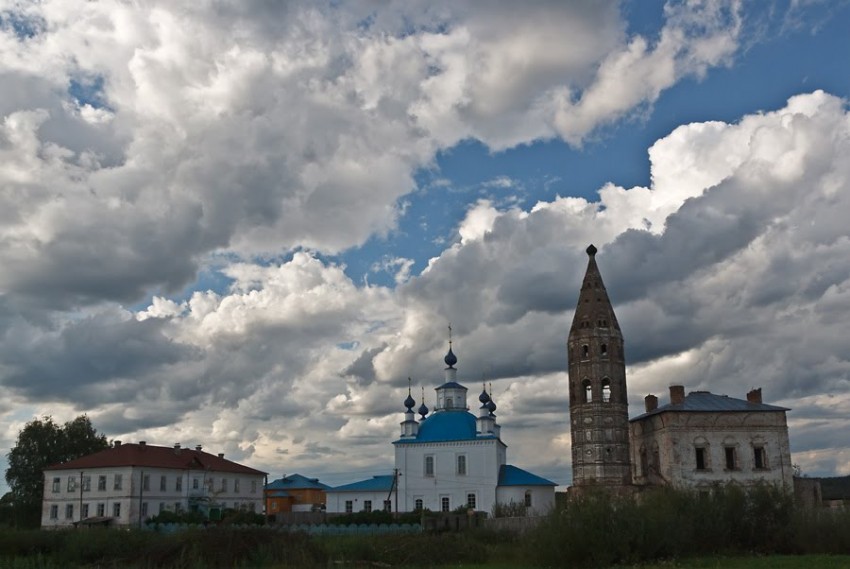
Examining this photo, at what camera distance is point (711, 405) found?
45562 mm

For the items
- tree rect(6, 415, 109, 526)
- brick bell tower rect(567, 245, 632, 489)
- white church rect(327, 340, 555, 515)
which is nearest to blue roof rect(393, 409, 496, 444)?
white church rect(327, 340, 555, 515)

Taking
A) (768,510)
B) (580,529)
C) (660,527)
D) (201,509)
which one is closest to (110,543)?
(580,529)

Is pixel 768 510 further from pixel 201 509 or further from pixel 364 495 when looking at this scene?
pixel 201 509

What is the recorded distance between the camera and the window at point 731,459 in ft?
145

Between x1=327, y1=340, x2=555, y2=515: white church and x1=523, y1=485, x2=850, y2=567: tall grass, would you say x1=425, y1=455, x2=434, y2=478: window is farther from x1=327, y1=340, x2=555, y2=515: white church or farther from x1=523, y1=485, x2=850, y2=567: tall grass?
x1=523, y1=485, x2=850, y2=567: tall grass

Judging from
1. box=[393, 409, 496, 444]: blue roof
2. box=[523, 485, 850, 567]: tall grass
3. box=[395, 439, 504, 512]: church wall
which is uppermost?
box=[393, 409, 496, 444]: blue roof

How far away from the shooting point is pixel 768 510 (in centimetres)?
2597

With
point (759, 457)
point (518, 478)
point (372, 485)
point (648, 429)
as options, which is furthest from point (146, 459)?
point (759, 457)

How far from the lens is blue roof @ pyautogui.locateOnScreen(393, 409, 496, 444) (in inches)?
2167

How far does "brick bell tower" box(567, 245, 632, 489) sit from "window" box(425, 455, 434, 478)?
10.6 metres

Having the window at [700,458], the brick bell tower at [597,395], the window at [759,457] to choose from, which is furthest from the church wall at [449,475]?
the window at [759,457]

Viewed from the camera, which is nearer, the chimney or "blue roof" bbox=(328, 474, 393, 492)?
the chimney

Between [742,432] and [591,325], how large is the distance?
9.87 m

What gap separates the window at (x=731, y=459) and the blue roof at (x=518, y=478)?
11745 millimetres
